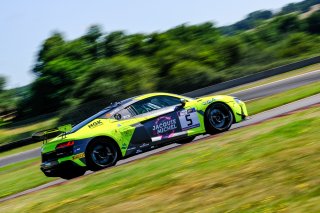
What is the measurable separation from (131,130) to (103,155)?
79 centimetres

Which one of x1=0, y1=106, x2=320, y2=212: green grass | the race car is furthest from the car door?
x1=0, y1=106, x2=320, y2=212: green grass

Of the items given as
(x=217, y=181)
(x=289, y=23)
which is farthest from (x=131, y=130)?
(x=289, y=23)

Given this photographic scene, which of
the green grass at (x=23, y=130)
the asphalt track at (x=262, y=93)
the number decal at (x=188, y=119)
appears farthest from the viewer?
the green grass at (x=23, y=130)

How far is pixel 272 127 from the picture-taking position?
402 inches

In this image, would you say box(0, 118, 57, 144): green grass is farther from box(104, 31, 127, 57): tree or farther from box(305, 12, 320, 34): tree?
box(305, 12, 320, 34): tree

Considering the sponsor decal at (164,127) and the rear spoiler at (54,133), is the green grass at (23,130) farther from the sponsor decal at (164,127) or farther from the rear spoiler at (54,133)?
the sponsor decal at (164,127)

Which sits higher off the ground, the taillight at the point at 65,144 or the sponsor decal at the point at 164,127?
the taillight at the point at 65,144

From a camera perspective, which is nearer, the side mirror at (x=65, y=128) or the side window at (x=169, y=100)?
the side mirror at (x=65, y=128)

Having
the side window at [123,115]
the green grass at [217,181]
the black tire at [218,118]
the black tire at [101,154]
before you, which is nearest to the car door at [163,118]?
the side window at [123,115]

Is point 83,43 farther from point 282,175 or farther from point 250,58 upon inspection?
point 282,175

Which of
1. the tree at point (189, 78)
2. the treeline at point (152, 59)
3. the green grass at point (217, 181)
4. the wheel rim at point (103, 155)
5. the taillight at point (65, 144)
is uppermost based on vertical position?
the treeline at point (152, 59)

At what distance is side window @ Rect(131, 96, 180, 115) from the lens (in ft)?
38.0

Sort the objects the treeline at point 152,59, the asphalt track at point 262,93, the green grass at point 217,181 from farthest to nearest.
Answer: the treeline at point 152,59, the asphalt track at point 262,93, the green grass at point 217,181

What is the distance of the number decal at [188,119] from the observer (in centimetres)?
1181
